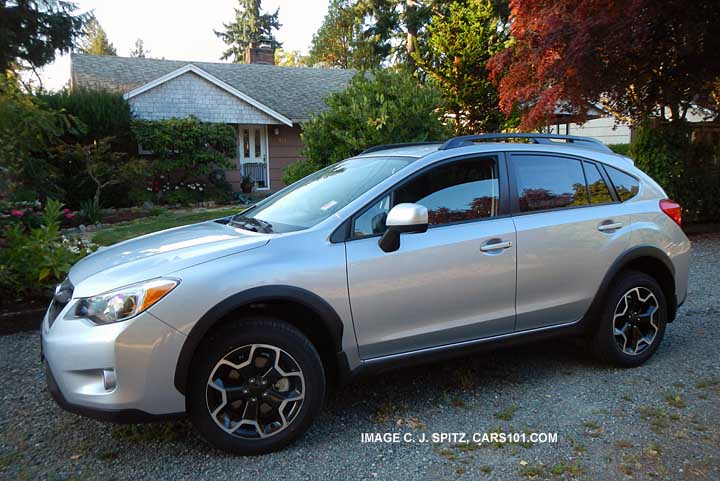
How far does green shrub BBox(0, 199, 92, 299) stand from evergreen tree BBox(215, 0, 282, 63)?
48.3 m

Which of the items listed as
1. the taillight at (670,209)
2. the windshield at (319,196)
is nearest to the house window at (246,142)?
the windshield at (319,196)

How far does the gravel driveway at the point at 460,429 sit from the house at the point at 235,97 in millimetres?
14535

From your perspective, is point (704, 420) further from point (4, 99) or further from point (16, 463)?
point (4, 99)

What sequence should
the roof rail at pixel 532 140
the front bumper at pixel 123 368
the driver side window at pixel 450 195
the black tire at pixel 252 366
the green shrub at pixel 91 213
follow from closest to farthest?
1. the front bumper at pixel 123 368
2. the black tire at pixel 252 366
3. the driver side window at pixel 450 195
4. the roof rail at pixel 532 140
5. the green shrub at pixel 91 213

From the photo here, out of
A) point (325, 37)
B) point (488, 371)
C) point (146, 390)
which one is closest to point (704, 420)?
point (488, 371)

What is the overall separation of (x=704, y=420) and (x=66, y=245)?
5910 mm

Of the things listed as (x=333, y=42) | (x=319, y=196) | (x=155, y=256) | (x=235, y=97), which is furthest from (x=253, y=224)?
(x=333, y=42)

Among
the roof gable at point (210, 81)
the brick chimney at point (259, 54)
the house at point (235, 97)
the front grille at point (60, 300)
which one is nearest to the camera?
the front grille at point (60, 300)

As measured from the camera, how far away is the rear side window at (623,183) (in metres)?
4.54

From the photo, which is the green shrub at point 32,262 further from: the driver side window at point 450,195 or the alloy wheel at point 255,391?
the driver side window at point 450,195

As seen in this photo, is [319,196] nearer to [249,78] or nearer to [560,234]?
[560,234]

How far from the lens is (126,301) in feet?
9.86

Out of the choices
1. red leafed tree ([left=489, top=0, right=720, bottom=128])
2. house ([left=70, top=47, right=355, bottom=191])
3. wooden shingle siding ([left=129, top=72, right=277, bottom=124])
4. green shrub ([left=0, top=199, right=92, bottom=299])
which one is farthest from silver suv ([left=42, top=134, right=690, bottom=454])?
house ([left=70, top=47, right=355, bottom=191])

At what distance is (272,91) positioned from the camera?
21.4 meters
